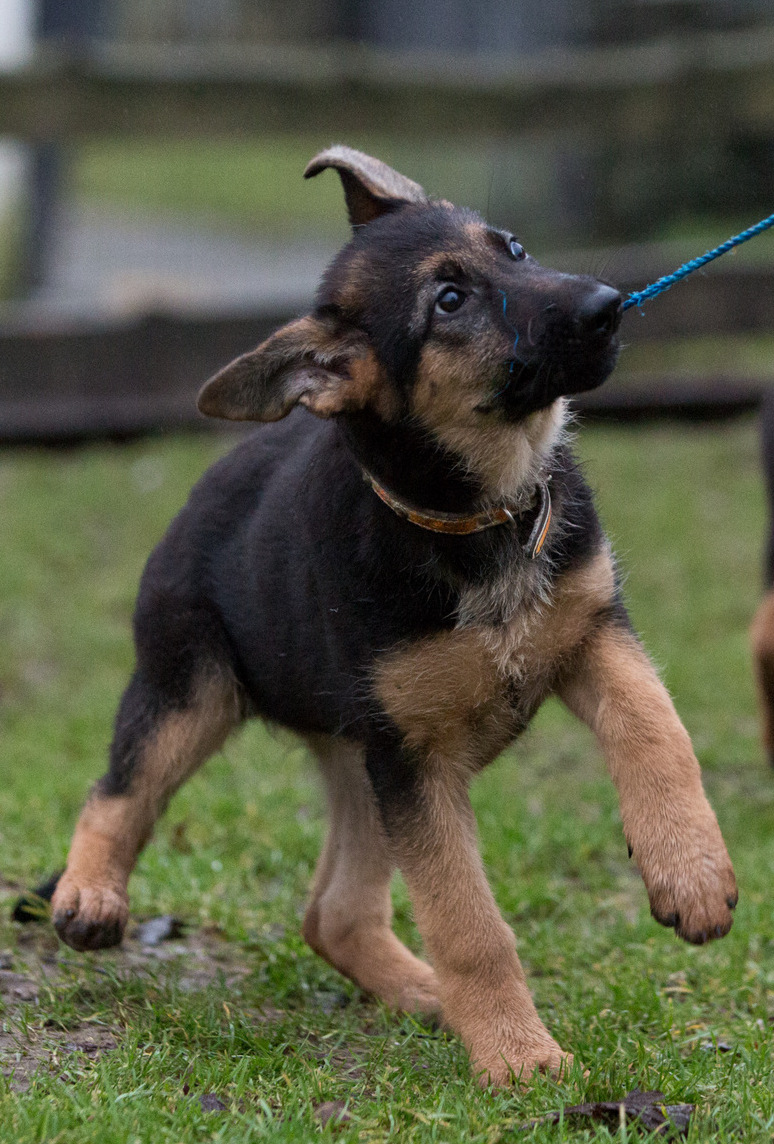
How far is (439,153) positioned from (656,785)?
48.1ft

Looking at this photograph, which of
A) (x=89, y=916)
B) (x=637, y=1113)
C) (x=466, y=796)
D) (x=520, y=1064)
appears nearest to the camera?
(x=637, y=1113)

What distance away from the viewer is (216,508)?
4359 mm

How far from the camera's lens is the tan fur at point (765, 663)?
644 centimetres

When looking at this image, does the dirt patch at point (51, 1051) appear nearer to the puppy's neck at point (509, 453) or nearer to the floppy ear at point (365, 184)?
the puppy's neck at point (509, 453)

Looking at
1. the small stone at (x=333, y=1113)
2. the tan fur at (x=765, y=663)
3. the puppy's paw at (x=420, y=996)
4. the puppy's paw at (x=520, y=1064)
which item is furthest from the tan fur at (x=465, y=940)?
the tan fur at (x=765, y=663)

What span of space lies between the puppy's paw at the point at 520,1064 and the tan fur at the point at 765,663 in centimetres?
337

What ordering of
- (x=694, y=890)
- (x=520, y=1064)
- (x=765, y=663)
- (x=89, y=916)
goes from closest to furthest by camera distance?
(x=694, y=890) < (x=520, y=1064) < (x=89, y=916) < (x=765, y=663)

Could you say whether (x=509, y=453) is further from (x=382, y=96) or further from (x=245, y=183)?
(x=245, y=183)

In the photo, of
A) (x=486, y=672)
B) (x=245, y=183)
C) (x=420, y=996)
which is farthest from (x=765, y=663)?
(x=245, y=183)

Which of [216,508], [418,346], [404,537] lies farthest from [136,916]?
[418,346]

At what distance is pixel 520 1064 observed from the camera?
3359mm

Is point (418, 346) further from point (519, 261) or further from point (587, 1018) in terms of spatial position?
point (587, 1018)

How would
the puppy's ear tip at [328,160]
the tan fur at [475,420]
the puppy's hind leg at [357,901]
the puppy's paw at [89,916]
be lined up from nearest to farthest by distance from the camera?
the tan fur at [475,420]
the puppy's ear tip at [328,160]
the puppy's paw at [89,916]
the puppy's hind leg at [357,901]

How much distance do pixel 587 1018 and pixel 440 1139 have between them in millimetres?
948
